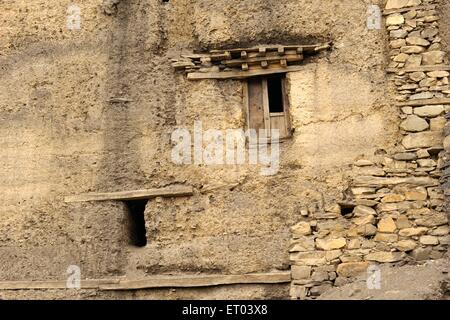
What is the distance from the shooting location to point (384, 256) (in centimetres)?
998

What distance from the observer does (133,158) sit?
36.5ft

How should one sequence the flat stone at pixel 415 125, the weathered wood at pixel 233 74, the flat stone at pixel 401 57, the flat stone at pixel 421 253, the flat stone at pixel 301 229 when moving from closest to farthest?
the flat stone at pixel 421 253 → the flat stone at pixel 301 229 → the flat stone at pixel 415 125 → the flat stone at pixel 401 57 → the weathered wood at pixel 233 74

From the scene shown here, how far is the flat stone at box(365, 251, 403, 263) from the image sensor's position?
32.6 ft

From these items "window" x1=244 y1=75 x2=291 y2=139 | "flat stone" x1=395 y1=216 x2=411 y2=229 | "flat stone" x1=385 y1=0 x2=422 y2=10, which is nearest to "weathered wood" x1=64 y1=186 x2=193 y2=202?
"window" x1=244 y1=75 x2=291 y2=139

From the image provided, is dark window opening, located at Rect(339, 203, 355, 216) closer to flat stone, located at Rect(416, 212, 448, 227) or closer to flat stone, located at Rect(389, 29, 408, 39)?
flat stone, located at Rect(416, 212, 448, 227)

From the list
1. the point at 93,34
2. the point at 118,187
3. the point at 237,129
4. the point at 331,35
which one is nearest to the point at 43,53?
the point at 93,34

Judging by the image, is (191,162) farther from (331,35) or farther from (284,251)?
(331,35)

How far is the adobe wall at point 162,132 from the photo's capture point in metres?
10.6

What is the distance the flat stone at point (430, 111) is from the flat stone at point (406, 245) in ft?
5.48

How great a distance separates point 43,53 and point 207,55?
94.2 inches

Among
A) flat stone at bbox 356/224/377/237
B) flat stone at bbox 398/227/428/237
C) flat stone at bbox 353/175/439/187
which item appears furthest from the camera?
flat stone at bbox 353/175/439/187

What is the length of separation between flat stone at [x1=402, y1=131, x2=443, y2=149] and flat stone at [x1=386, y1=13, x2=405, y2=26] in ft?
4.91

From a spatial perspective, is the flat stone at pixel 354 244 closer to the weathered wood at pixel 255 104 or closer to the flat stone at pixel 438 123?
the flat stone at pixel 438 123

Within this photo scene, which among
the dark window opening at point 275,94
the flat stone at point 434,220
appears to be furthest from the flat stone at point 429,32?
the flat stone at point 434,220
